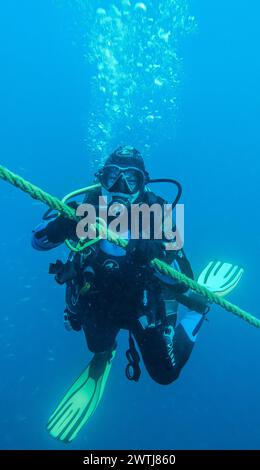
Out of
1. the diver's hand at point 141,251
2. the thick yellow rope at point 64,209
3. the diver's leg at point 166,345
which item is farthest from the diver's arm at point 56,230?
the diver's leg at point 166,345

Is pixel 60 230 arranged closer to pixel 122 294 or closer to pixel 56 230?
pixel 56 230

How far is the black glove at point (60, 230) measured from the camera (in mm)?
3998

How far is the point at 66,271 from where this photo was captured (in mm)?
4383

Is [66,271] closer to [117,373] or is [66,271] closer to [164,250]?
[164,250]

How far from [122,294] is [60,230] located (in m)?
0.97

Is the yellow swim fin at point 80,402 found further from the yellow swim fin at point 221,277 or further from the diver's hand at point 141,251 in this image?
the diver's hand at point 141,251

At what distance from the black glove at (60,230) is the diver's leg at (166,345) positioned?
4.69 feet

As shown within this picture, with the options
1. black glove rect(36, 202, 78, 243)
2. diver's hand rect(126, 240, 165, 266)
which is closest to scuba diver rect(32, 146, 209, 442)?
black glove rect(36, 202, 78, 243)

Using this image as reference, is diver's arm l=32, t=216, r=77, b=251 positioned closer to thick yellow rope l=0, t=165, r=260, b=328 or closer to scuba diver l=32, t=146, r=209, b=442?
scuba diver l=32, t=146, r=209, b=442

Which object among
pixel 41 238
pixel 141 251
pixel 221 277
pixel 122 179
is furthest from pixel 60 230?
pixel 221 277

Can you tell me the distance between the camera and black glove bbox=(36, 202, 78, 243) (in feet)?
13.1
